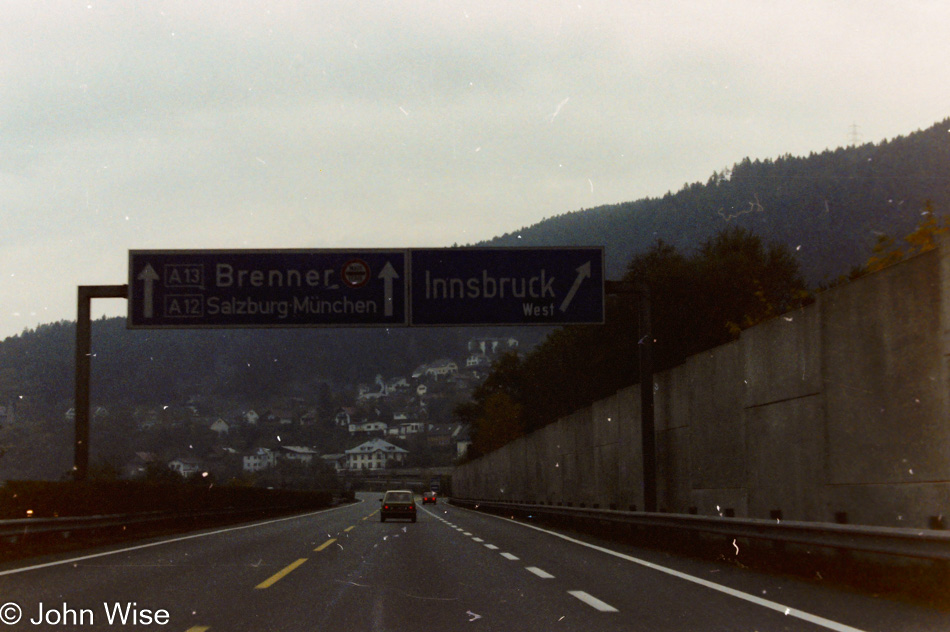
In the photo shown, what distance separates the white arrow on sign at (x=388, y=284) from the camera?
22047 mm

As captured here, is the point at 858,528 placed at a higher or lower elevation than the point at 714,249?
lower

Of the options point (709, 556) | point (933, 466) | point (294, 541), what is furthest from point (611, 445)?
point (933, 466)

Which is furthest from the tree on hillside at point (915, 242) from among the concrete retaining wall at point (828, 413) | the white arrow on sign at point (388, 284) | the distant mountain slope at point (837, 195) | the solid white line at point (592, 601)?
the distant mountain slope at point (837, 195)

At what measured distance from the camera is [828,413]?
50.3 ft

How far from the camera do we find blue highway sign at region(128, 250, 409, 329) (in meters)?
22.0

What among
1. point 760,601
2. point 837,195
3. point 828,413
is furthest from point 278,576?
point 837,195

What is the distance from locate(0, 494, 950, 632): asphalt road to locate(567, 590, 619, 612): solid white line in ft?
0.06

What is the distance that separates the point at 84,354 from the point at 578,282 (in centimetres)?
1073

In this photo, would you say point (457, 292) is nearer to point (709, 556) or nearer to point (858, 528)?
point (709, 556)

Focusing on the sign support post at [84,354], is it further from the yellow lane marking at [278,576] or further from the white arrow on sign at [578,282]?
the yellow lane marking at [278,576]

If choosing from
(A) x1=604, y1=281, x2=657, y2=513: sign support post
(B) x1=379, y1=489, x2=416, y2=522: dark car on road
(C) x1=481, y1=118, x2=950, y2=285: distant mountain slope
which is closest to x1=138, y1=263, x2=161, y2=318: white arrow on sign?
(A) x1=604, y1=281, x2=657, y2=513: sign support post

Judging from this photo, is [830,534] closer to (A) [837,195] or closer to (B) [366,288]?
(B) [366,288]

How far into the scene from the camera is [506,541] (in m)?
20.2

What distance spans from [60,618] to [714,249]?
59071 mm
